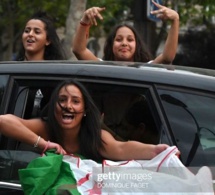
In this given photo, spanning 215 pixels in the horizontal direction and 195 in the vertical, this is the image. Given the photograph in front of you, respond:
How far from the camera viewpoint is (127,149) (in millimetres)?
3656

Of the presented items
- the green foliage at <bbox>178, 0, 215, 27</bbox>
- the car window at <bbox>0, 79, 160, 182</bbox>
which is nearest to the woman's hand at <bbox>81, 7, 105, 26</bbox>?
the car window at <bbox>0, 79, 160, 182</bbox>

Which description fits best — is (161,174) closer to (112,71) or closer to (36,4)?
(112,71)

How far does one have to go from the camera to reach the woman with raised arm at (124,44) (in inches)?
199

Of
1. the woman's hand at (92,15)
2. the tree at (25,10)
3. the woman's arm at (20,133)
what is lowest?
the tree at (25,10)

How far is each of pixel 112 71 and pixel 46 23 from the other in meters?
1.97

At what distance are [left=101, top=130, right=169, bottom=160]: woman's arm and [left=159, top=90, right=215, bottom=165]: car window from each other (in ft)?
0.40

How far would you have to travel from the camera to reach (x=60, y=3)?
57.2 feet

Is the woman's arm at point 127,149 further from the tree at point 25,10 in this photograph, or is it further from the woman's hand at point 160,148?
the tree at point 25,10

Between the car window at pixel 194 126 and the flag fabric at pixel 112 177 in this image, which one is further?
the car window at pixel 194 126

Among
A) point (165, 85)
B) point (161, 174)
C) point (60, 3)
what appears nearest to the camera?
point (161, 174)

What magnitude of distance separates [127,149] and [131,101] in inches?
9.9

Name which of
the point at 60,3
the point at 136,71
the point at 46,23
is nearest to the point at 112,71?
the point at 136,71

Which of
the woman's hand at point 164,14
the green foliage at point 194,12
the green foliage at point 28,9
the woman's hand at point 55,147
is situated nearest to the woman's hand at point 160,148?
the woman's hand at point 55,147

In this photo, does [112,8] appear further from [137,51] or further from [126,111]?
[126,111]
